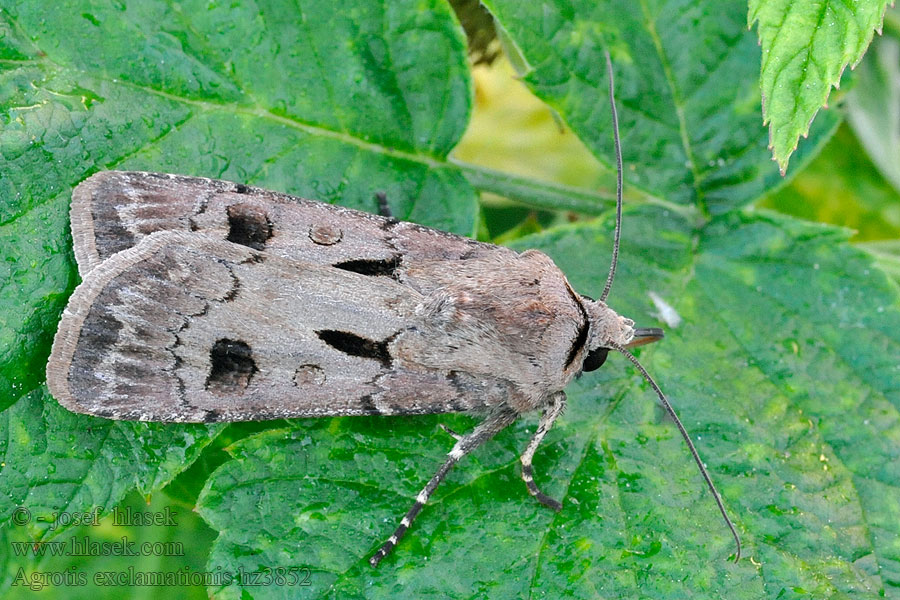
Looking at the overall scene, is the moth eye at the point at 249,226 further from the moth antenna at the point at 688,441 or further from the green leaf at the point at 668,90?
the moth antenna at the point at 688,441

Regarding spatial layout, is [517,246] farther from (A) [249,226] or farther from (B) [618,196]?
(A) [249,226]

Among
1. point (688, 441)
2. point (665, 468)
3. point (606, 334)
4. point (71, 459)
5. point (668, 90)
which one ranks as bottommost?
point (71, 459)

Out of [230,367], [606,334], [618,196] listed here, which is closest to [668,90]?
[618,196]

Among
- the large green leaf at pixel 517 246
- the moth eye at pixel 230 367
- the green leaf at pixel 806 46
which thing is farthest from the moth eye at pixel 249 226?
the green leaf at pixel 806 46

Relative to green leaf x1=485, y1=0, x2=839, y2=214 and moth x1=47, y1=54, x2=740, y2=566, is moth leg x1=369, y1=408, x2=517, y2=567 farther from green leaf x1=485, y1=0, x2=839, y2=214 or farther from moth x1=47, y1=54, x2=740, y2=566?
green leaf x1=485, y1=0, x2=839, y2=214

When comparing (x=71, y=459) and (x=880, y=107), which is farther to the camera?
(x=880, y=107)

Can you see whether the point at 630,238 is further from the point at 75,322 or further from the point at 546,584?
the point at 75,322
